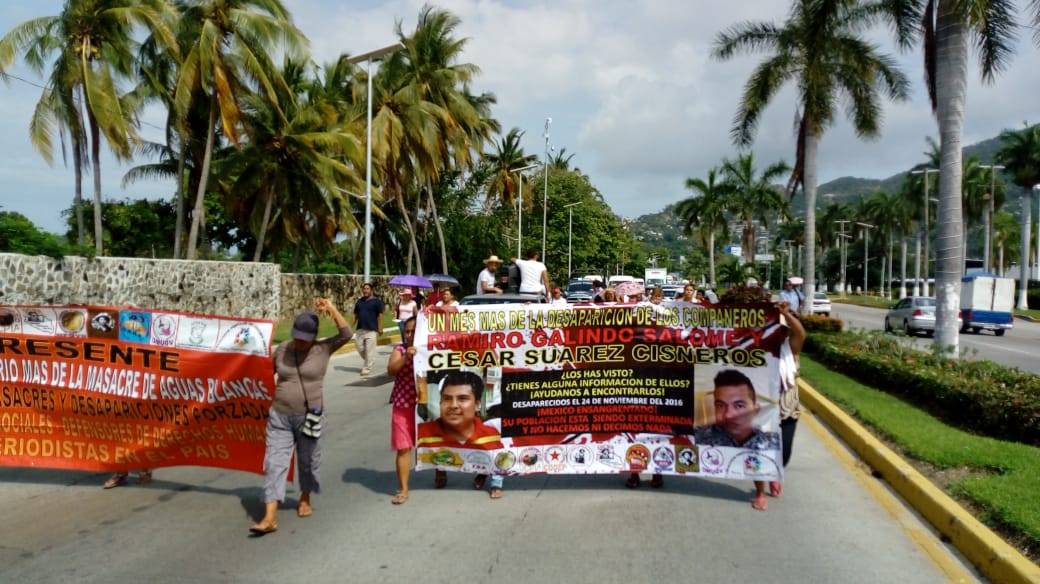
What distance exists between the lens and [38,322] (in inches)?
281

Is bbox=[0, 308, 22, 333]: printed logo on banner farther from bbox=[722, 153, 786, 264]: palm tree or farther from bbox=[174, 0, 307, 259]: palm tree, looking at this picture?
bbox=[722, 153, 786, 264]: palm tree

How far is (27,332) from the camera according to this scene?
7141 mm

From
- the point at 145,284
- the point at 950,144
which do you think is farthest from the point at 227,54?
the point at 950,144

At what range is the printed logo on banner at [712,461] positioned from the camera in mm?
6789

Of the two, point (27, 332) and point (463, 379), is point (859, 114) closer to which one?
point (463, 379)

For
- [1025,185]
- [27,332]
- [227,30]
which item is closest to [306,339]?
[27,332]

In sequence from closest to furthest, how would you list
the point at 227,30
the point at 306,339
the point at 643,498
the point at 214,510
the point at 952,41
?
the point at 306,339 → the point at 214,510 → the point at 643,498 → the point at 952,41 → the point at 227,30

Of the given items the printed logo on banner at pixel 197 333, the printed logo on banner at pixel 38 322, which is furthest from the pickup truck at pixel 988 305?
the printed logo on banner at pixel 38 322

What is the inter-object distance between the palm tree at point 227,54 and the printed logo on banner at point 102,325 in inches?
811

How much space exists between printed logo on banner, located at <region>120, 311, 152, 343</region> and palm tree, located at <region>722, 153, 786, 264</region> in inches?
1721

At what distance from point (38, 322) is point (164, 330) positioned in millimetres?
1181

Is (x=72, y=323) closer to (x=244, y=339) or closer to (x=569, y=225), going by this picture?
(x=244, y=339)

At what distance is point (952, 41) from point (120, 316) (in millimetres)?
13541

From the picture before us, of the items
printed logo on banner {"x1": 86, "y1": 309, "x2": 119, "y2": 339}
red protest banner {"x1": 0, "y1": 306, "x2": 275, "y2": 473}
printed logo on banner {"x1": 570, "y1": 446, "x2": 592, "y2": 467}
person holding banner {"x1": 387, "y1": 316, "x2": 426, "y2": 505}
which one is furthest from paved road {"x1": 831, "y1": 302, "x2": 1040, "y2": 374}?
printed logo on banner {"x1": 86, "y1": 309, "x2": 119, "y2": 339}
